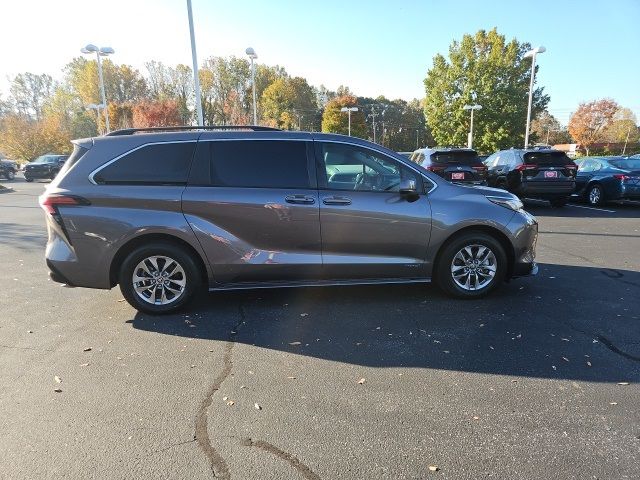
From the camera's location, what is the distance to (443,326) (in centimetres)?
433

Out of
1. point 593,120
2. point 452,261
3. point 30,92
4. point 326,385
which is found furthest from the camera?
point 30,92

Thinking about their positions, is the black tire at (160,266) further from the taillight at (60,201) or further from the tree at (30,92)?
the tree at (30,92)

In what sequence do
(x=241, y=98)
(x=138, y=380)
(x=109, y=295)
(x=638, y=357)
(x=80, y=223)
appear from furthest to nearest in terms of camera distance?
1. (x=241, y=98)
2. (x=109, y=295)
3. (x=80, y=223)
4. (x=638, y=357)
5. (x=138, y=380)

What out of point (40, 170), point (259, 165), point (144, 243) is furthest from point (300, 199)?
point (40, 170)

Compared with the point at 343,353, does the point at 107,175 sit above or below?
above

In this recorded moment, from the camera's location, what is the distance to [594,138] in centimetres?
6712

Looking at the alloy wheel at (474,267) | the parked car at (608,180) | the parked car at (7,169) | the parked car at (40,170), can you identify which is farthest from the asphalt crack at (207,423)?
the parked car at (7,169)

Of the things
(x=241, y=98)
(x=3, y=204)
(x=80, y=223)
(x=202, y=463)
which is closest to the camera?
(x=202, y=463)

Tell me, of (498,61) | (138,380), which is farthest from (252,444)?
(498,61)

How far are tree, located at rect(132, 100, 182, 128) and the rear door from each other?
4171 centimetres

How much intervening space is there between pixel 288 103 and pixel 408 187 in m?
59.3

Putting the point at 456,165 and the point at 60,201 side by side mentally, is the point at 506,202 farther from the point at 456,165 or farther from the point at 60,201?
the point at 456,165

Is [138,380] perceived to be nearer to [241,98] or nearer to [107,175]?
[107,175]

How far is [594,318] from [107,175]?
202 inches
